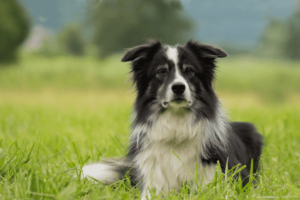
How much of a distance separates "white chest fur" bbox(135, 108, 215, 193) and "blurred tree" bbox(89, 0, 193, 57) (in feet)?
37.0

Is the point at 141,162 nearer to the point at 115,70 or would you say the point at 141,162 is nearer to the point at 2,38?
the point at 115,70

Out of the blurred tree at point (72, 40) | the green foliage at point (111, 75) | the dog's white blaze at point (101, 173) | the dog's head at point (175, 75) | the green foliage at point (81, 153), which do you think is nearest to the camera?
the green foliage at point (81, 153)

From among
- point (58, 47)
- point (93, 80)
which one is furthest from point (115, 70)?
point (58, 47)

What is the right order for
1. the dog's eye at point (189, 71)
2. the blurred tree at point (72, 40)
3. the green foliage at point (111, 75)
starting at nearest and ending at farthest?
the dog's eye at point (189, 71) < the green foliage at point (111, 75) < the blurred tree at point (72, 40)

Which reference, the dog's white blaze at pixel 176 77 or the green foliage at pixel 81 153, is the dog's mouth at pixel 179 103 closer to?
the dog's white blaze at pixel 176 77

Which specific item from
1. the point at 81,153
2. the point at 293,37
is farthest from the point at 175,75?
the point at 293,37

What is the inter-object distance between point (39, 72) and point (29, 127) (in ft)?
26.1

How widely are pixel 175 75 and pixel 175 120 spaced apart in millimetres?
485

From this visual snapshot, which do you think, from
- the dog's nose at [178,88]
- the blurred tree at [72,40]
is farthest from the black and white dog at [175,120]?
the blurred tree at [72,40]

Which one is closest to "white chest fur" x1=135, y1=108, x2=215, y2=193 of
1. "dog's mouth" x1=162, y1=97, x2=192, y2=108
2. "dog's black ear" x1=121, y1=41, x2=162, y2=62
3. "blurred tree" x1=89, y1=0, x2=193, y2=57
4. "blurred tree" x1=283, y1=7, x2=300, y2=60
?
"dog's mouth" x1=162, y1=97, x2=192, y2=108

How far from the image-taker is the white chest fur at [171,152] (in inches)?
116

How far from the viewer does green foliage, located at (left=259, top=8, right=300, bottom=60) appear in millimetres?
15227

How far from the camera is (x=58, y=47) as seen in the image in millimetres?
15344

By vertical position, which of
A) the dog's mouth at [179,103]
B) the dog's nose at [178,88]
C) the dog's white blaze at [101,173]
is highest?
the dog's nose at [178,88]
